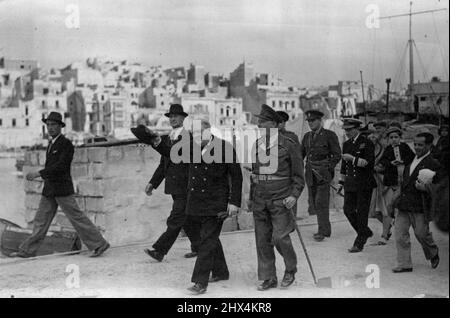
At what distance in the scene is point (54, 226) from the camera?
33.0ft

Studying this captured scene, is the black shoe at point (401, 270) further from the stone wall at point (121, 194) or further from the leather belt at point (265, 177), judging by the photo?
the stone wall at point (121, 194)

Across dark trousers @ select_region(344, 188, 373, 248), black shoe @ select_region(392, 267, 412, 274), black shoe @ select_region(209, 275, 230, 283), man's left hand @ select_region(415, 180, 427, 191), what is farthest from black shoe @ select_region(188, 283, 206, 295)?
dark trousers @ select_region(344, 188, 373, 248)

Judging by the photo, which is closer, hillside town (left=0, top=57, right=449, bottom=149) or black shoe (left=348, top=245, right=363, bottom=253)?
black shoe (left=348, top=245, right=363, bottom=253)

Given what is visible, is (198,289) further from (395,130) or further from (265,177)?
(395,130)

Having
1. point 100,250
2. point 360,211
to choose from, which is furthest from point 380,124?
point 100,250

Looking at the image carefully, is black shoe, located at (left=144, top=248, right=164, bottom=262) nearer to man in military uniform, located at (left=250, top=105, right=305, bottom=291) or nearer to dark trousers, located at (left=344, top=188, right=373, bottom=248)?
man in military uniform, located at (left=250, top=105, right=305, bottom=291)

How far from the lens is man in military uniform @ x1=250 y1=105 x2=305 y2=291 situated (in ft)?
18.6

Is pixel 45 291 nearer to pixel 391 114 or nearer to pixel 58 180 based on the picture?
pixel 58 180

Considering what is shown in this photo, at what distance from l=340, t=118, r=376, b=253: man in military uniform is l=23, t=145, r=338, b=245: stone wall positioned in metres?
2.21

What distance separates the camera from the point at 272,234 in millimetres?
5734

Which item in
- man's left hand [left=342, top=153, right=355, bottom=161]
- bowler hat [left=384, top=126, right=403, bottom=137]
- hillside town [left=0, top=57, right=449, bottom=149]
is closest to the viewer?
bowler hat [left=384, top=126, right=403, bottom=137]

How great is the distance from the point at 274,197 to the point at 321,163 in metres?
2.62

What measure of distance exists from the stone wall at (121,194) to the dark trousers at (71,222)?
5.13 feet
